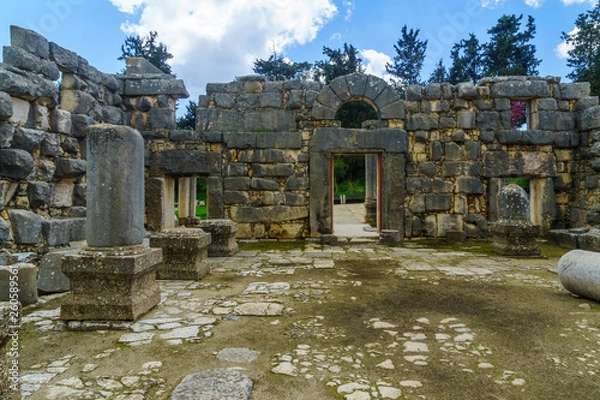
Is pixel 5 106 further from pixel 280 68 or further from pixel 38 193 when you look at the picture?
pixel 280 68

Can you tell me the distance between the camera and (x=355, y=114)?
2244 centimetres

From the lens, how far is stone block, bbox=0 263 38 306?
13.6 ft

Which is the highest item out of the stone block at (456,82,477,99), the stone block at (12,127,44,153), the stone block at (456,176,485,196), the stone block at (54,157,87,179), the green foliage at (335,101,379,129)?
the green foliage at (335,101,379,129)

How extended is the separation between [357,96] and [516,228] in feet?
15.9

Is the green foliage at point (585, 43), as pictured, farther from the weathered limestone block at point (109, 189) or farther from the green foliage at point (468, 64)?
the weathered limestone block at point (109, 189)

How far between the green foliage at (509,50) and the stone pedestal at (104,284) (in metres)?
24.9

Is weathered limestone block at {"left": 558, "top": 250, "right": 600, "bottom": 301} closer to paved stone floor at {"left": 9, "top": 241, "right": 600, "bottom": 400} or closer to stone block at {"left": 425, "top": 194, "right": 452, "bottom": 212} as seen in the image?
paved stone floor at {"left": 9, "top": 241, "right": 600, "bottom": 400}

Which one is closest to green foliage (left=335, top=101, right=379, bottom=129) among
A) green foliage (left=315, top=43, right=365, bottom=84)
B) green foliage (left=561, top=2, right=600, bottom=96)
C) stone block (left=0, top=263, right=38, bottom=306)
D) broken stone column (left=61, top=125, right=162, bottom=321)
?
green foliage (left=315, top=43, right=365, bottom=84)

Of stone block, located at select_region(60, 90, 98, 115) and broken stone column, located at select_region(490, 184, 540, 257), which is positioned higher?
stone block, located at select_region(60, 90, 98, 115)

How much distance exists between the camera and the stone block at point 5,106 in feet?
15.8

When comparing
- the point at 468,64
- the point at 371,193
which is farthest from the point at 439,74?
the point at 371,193

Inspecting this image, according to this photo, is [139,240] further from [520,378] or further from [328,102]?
[328,102]

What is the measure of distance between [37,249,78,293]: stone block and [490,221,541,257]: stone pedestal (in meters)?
7.47

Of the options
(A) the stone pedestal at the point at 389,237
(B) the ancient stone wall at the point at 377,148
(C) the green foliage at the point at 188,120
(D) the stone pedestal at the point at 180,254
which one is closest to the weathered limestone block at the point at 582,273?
(A) the stone pedestal at the point at 389,237
